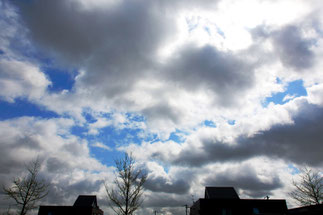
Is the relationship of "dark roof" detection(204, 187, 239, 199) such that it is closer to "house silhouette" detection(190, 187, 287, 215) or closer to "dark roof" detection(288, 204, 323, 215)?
"house silhouette" detection(190, 187, 287, 215)

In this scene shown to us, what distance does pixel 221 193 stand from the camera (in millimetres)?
40875

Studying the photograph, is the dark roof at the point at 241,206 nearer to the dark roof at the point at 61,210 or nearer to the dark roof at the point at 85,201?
the dark roof at the point at 61,210

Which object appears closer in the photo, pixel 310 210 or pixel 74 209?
pixel 310 210

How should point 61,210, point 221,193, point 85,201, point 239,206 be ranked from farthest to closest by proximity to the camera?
point 85,201, point 61,210, point 221,193, point 239,206

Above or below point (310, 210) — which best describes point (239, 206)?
above

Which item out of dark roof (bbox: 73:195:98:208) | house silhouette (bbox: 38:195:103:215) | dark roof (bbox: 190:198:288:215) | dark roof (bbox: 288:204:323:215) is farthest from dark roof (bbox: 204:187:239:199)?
dark roof (bbox: 73:195:98:208)

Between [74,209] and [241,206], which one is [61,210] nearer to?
[74,209]

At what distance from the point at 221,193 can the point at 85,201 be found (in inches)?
1178

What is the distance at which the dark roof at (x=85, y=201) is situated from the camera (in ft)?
151

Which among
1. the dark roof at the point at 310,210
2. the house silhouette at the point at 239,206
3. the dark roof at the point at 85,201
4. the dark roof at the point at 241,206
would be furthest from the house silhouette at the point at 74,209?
the dark roof at the point at 310,210

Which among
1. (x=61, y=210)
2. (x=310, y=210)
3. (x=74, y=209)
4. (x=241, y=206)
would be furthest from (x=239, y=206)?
(x=61, y=210)

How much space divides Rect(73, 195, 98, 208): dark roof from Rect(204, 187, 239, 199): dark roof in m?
25.8

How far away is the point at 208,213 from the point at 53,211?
1248 inches

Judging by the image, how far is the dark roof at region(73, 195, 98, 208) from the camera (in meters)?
45.9
